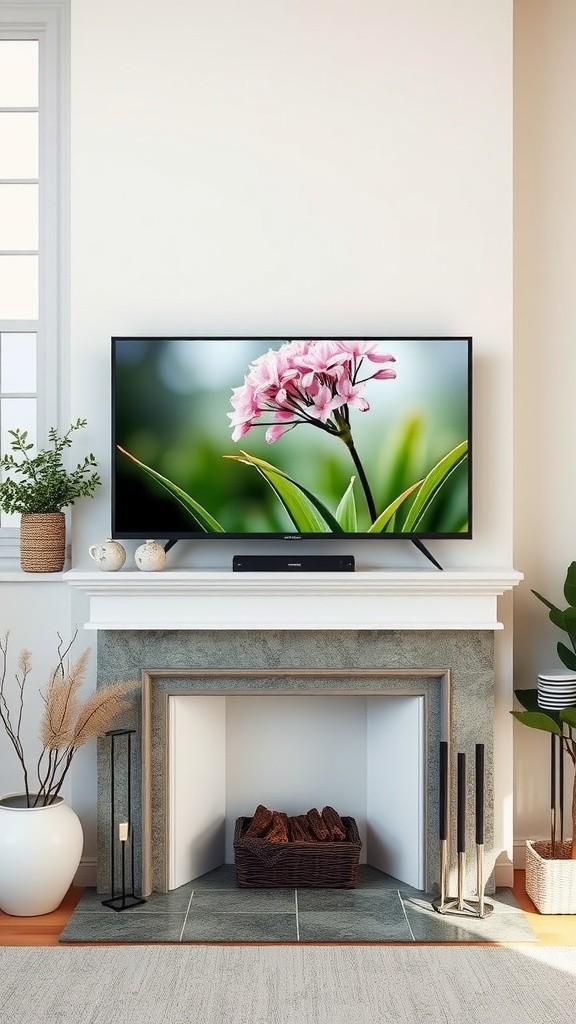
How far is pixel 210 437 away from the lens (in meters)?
3.24

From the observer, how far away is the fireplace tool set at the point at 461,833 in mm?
3137

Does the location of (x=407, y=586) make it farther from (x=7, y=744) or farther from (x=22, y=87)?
(x=22, y=87)

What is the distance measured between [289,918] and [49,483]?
1543mm

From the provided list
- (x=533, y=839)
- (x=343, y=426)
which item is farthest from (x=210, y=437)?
(x=533, y=839)

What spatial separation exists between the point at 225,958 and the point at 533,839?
130 cm

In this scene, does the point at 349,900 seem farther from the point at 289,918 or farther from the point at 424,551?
the point at 424,551

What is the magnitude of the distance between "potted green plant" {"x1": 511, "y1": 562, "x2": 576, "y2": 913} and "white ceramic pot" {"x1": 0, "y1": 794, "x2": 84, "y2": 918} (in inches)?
56.4

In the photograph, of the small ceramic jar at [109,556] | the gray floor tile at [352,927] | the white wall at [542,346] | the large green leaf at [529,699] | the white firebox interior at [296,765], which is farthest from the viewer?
the white wall at [542,346]

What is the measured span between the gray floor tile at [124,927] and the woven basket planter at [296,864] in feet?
0.91

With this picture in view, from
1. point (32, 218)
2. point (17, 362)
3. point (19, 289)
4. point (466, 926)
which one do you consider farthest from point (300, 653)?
point (32, 218)

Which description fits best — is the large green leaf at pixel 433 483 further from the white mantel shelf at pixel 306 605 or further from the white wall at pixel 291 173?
the white wall at pixel 291 173

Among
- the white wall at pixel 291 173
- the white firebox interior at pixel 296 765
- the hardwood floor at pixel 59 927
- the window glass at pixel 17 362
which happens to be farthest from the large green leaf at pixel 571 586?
the window glass at pixel 17 362

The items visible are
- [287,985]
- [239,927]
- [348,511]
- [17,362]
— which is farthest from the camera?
[17,362]

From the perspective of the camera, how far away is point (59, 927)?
3105mm
